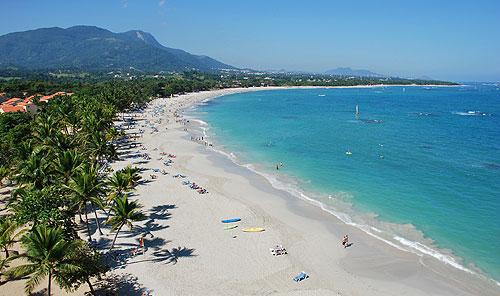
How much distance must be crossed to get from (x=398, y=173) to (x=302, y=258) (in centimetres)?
2669

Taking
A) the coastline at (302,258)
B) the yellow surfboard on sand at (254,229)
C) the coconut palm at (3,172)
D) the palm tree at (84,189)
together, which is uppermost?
the palm tree at (84,189)

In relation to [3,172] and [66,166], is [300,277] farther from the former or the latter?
[3,172]

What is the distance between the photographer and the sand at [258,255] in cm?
2286

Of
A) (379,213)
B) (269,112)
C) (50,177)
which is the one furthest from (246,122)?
(50,177)

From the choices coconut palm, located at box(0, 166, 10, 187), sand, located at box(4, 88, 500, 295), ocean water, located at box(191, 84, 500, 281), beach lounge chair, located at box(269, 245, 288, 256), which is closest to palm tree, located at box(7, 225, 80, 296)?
sand, located at box(4, 88, 500, 295)

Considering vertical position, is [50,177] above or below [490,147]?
above

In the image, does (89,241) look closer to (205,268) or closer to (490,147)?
(205,268)

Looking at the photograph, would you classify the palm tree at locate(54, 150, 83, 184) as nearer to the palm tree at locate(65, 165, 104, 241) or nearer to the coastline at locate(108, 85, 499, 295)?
the palm tree at locate(65, 165, 104, 241)

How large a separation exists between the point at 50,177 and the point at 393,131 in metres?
71.1

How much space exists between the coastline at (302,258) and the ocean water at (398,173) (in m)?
1.89

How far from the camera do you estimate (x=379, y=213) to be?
114 ft

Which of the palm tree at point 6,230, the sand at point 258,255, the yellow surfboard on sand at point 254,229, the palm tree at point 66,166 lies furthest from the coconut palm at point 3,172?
the yellow surfboard on sand at point 254,229

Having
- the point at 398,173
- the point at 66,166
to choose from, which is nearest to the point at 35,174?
the point at 66,166

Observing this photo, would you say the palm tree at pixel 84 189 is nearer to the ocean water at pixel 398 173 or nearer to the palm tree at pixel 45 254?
the palm tree at pixel 45 254
